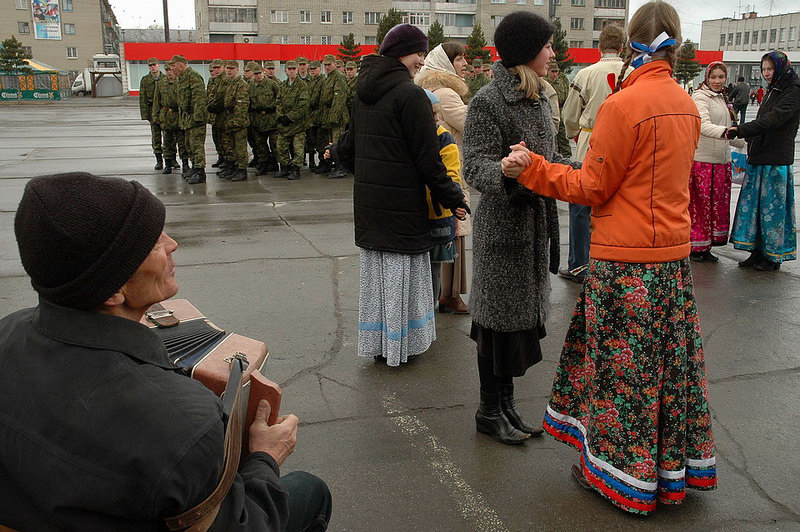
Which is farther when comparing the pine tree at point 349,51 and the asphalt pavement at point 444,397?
the pine tree at point 349,51

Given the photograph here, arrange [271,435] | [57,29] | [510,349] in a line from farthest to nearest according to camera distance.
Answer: [57,29] → [510,349] → [271,435]

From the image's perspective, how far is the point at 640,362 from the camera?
9.27 ft

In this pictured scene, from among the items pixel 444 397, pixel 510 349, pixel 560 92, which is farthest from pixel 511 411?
pixel 560 92

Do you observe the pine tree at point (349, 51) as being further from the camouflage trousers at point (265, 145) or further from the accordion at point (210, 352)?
the accordion at point (210, 352)

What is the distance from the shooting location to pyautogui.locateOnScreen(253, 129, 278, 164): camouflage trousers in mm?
14109

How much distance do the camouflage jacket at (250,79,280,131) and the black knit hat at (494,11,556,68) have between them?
36.3 ft

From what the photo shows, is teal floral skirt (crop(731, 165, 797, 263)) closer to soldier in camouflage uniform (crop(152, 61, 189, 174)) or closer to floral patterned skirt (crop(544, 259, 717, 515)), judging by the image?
floral patterned skirt (crop(544, 259, 717, 515))

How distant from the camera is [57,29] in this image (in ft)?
247

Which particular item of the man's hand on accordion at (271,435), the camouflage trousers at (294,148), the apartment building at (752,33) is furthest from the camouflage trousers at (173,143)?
the apartment building at (752,33)

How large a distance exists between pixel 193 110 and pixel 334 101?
2.59 meters

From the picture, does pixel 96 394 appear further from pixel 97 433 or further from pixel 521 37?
pixel 521 37

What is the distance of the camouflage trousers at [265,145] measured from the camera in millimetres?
14109

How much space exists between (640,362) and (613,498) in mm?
604

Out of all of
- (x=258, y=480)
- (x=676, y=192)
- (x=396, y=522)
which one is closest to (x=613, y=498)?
(x=396, y=522)
